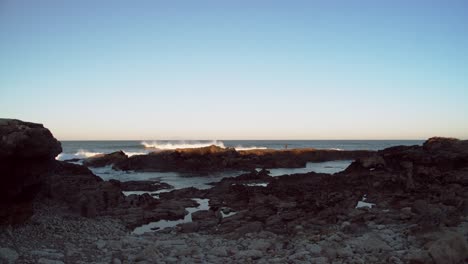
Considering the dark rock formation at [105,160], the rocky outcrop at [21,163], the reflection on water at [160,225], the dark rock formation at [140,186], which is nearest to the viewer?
the rocky outcrop at [21,163]

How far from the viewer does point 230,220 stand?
1398 cm

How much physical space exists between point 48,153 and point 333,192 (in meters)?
13.0

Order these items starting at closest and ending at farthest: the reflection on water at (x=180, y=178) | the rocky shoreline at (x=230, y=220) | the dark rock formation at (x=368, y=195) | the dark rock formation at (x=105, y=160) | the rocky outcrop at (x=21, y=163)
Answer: the rocky shoreline at (x=230, y=220)
the rocky outcrop at (x=21, y=163)
the dark rock formation at (x=368, y=195)
the reflection on water at (x=180, y=178)
the dark rock formation at (x=105, y=160)

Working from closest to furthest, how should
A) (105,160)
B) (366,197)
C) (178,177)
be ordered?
(366,197)
(178,177)
(105,160)

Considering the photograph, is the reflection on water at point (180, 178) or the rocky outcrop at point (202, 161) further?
the rocky outcrop at point (202, 161)

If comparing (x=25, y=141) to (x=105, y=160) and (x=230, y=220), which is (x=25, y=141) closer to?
(x=230, y=220)

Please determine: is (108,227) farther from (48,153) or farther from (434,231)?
(434,231)

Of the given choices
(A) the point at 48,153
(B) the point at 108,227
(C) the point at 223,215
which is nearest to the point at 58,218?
(B) the point at 108,227

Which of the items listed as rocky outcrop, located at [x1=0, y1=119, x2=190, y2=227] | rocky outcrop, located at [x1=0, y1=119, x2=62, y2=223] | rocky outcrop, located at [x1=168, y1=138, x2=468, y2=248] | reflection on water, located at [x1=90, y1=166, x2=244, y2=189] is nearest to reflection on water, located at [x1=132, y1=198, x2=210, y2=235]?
rocky outcrop, located at [x1=0, y1=119, x2=190, y2=227]

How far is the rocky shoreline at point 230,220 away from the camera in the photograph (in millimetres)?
9172

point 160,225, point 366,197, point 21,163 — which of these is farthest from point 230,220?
point 366,197

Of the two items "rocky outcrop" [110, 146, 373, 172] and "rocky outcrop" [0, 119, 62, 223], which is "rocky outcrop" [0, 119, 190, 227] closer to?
"rocky outcrop" [0, 119, 62, 223]

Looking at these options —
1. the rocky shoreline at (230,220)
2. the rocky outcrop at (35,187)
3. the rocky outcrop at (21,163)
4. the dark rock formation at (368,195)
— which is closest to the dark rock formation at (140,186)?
the rocky shoreline at (230,220)

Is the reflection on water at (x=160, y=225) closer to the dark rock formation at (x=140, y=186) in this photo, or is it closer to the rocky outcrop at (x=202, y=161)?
the dark rock formation at (x=140, y=186)
